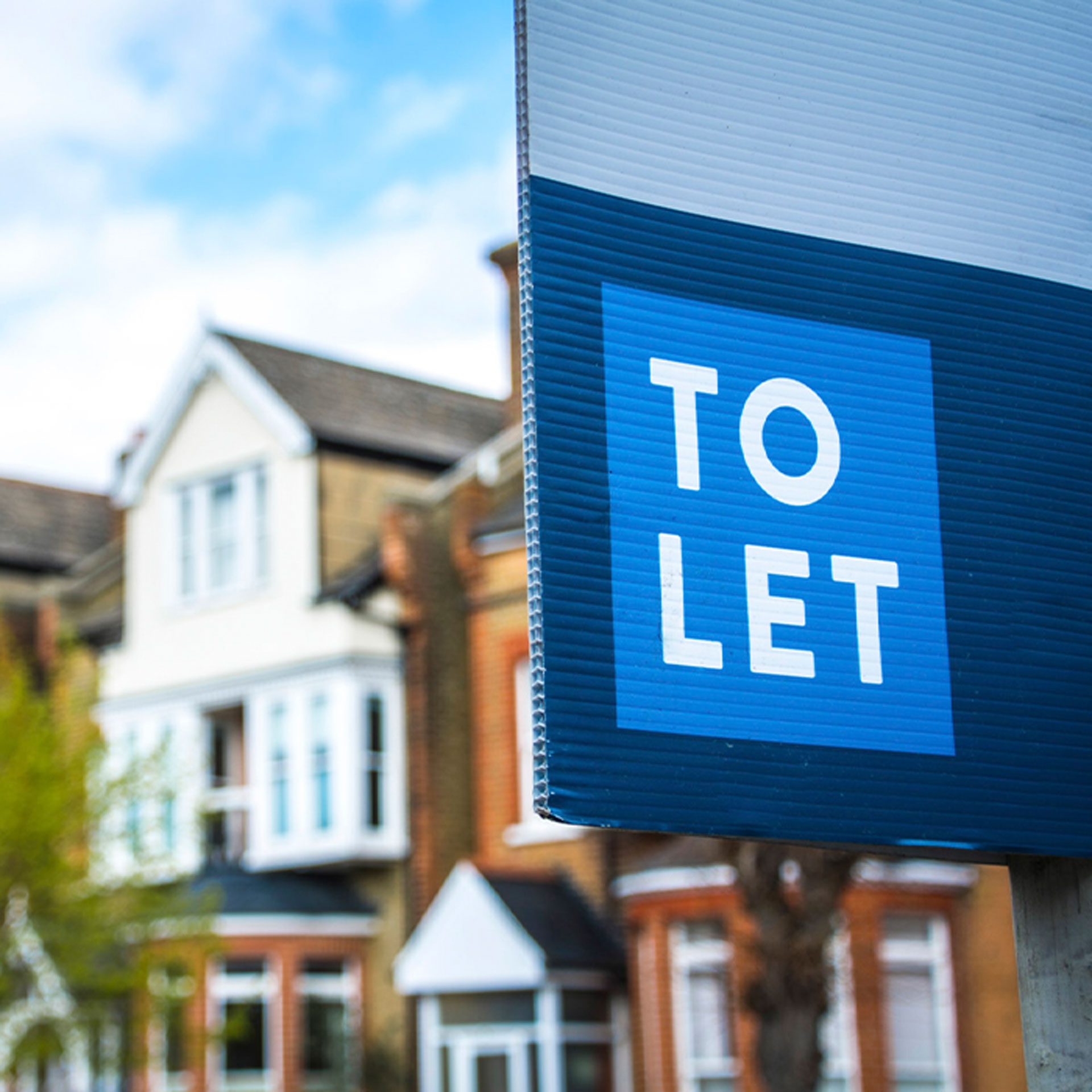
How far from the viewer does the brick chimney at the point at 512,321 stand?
85.5 ft

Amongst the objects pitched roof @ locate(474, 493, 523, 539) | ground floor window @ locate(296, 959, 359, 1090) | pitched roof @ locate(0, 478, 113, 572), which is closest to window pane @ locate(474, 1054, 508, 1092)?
ground floor window @ locate(296, 959, 359, 1090)

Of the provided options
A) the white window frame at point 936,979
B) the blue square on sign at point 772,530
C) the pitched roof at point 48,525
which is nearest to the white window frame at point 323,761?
the white window frame at point 936,979

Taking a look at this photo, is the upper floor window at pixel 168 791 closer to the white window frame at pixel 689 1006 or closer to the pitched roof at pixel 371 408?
the pitched roof at pixel 371 408

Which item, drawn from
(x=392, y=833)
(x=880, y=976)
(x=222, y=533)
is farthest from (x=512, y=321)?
(x=880, y=976)

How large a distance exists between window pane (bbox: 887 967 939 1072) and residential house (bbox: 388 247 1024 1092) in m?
0.02

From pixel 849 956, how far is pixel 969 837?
1543 cm

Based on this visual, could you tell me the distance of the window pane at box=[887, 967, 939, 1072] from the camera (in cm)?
1939

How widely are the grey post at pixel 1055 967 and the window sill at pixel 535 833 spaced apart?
17474 millimetres

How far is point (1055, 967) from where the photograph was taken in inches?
180

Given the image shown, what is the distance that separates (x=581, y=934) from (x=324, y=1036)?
13.5ft

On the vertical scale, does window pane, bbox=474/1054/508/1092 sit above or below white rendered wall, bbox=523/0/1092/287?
below

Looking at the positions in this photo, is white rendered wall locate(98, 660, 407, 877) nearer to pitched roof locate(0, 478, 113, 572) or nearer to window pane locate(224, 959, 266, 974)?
window pane locate(224, 959, 266, 974)

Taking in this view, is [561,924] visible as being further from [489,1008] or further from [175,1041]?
[175,1041]

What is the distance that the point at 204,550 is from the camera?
84.4 feet
